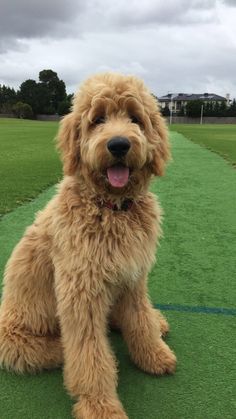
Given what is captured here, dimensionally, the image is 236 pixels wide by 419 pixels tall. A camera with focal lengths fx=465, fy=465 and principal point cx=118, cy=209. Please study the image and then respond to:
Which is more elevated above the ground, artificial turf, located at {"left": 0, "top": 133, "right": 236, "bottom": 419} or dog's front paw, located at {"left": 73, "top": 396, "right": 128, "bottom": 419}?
dog's front paw, located at {"left": 73, "top": 396, "right": 128, "bottom": 419}

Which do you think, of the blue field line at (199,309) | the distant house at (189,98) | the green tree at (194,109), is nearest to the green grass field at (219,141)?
the blue field line at (199,309)

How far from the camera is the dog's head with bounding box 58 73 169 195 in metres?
2.31

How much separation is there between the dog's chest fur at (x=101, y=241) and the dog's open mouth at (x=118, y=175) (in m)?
0.21

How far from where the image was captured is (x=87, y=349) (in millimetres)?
2457

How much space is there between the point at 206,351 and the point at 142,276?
28.5 inches

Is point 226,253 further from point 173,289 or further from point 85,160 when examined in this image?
point 85,160

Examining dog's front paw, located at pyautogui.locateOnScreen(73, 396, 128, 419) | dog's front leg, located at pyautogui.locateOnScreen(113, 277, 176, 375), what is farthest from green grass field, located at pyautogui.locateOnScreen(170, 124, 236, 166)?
dog's front paw, located at pyautogui.locateOnScreen(73, 396, 128, 419)

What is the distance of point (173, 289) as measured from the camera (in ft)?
12.5

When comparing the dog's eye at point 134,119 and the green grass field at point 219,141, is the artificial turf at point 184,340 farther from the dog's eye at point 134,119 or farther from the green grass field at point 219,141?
the green grass field at point 219,141

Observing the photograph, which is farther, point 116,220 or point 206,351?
point 206,351

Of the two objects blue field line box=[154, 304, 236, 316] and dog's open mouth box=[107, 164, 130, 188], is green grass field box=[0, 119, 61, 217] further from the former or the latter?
dog's open mouth box=[107, 164, 130, 188]

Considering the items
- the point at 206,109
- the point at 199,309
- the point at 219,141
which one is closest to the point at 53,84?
the point at 206,109

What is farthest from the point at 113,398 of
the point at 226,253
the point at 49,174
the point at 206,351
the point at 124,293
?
the point at 49,174

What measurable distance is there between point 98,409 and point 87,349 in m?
0.30
